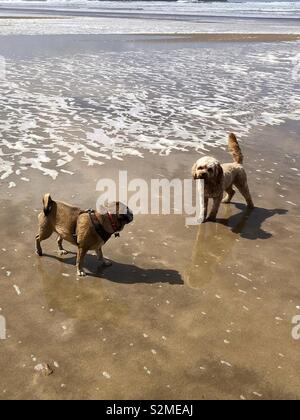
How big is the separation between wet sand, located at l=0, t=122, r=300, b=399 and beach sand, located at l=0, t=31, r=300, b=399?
2 cm

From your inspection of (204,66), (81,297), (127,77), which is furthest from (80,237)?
(204,66)

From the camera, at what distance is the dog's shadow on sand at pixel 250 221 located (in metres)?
8.06

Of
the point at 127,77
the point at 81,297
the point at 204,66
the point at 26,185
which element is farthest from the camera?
the point at 204,66

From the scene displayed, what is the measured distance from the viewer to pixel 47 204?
634 centimetres

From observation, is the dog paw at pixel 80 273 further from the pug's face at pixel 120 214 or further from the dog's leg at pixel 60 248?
the pug's face at pixel 120 214

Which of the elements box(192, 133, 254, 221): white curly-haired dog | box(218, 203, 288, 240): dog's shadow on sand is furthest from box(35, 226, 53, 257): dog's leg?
box(218, 203, 288, 240): dog's shadow on sand

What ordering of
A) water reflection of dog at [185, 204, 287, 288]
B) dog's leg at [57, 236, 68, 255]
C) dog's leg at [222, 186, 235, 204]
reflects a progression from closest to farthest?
1. water reflection of dog at [185, 204, 287, 288]
2. dog's leg at [57, 236, 68, 255]
3. dog's leg at [222, 186, 235, 204]

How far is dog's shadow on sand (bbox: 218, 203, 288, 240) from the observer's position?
317 inches

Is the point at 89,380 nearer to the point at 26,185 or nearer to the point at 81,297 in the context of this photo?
the point at 81,297

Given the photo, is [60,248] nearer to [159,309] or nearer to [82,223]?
[82,223]

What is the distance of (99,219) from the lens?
20.0 ft

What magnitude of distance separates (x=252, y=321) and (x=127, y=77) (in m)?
18.6

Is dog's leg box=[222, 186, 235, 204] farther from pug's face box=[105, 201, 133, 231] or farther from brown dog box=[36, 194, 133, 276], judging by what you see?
pug's face box=[105, 201, 133, 231]

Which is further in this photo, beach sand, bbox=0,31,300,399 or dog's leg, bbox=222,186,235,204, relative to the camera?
dog's leg, bbox=222,186,235,204
